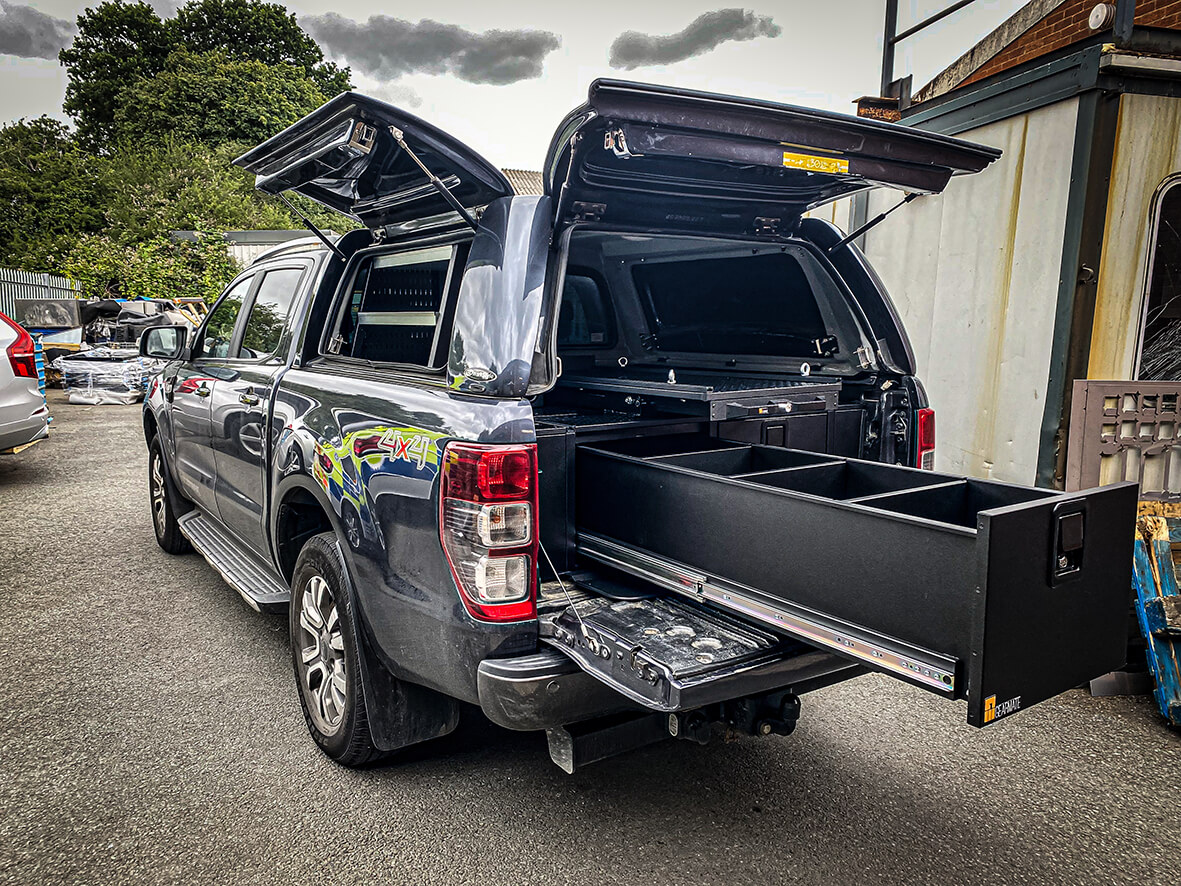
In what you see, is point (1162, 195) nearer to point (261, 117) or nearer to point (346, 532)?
point (346, 532)

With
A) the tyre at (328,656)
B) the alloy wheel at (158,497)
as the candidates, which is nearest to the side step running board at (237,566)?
the tyre at (328,656)

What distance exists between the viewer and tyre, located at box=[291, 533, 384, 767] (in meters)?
2.96

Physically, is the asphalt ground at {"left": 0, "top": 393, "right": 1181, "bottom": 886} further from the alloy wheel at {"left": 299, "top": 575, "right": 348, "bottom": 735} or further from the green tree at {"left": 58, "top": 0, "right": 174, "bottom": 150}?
the green tree at {"left": 58, "top": 0, "right": 174, "bottom": 150}

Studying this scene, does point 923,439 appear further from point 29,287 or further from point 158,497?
point 29,287

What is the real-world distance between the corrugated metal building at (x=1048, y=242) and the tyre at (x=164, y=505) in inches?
220

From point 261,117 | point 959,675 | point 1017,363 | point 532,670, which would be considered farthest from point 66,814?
point 261,117

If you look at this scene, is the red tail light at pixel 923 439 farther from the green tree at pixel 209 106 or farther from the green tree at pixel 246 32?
the green tree at pixel 246 32

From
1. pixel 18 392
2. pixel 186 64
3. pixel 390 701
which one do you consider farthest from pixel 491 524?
pixel 186 64

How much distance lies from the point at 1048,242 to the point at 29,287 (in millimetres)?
26598

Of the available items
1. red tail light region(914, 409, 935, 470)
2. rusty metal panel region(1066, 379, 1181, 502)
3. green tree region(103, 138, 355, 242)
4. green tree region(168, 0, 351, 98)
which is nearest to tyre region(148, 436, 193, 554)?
red tail light region(914, 409, 935, 470)

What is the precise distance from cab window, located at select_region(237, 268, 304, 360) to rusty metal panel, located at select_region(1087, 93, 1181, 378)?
15.9 feet

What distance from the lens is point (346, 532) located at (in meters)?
2.93

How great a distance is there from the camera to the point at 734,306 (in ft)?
14.0

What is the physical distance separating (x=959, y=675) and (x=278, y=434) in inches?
109
